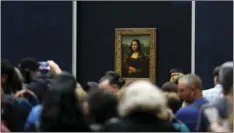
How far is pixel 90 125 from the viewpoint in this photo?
3.39m

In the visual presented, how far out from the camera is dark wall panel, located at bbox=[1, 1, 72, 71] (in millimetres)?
10867

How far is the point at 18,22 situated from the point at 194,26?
11.6 ft

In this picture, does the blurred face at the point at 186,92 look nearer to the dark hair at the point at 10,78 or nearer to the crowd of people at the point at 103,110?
the crowd of people at the point at 103,110

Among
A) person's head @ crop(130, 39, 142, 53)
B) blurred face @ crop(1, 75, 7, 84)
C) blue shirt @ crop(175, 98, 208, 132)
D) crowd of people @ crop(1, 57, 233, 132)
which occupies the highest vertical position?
person's head @ crop(130, 39, 142, 53)

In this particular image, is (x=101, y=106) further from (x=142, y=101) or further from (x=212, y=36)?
(x=212, y=36)

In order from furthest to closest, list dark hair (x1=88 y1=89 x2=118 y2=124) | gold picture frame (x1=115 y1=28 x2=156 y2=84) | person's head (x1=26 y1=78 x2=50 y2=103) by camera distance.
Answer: gold picture frame (x1=115 y1=28 x2=156 y2=84), person's head (x1=26 y1=78 x2=50 y2=103), dark hair (x1=88 y1=89 x2=118 y2=124)

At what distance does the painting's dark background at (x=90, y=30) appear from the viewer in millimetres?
10383

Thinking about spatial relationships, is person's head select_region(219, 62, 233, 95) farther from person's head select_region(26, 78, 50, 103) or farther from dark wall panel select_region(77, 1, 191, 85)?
dark wall panel select_region(77, 1, 191, 85)

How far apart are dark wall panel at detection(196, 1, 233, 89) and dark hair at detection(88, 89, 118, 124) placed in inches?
250

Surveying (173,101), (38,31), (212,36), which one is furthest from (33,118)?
(38,31)

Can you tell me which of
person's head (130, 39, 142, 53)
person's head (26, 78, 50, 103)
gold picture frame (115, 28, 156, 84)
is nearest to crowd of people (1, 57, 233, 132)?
person's head (26, 78, 50, 103)

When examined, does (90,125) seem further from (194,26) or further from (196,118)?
(194,26)

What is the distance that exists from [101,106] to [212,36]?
21.6ft

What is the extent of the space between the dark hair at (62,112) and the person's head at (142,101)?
0.88 ft
